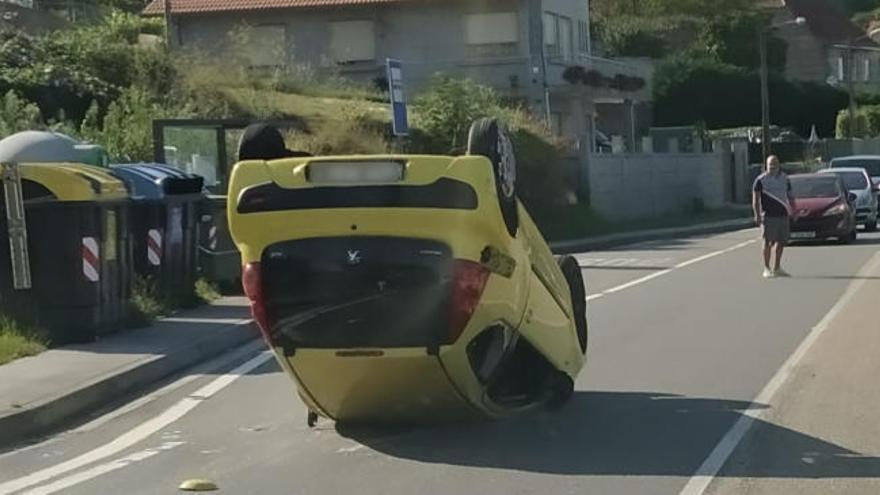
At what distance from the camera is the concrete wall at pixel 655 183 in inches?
1656

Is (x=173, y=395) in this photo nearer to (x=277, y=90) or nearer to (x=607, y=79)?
(x=277, y=90)

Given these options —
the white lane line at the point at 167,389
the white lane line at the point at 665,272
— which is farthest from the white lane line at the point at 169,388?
the white lane line at the point at 665,272

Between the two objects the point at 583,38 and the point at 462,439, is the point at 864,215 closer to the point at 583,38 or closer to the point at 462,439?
the point at 583,38

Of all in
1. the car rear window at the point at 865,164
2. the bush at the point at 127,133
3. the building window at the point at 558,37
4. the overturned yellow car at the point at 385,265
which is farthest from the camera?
the building window at the point at 558,37

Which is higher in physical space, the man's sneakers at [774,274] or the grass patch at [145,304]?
the grass patch at [145,304]

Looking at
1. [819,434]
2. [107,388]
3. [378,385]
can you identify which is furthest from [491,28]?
[378,385]

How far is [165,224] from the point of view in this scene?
1859 cm

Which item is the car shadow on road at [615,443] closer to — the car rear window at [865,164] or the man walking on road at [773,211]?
the man walking on road at [773,211]

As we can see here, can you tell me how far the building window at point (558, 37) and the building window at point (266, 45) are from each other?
847 centimetres

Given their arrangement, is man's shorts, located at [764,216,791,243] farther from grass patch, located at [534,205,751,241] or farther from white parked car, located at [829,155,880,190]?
white parked car, located at [829,155,880,190]

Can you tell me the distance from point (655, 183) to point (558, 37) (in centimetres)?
828

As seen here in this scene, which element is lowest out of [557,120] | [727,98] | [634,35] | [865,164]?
[865,164]

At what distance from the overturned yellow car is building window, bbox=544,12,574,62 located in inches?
1636

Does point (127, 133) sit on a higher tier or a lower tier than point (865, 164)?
higher
